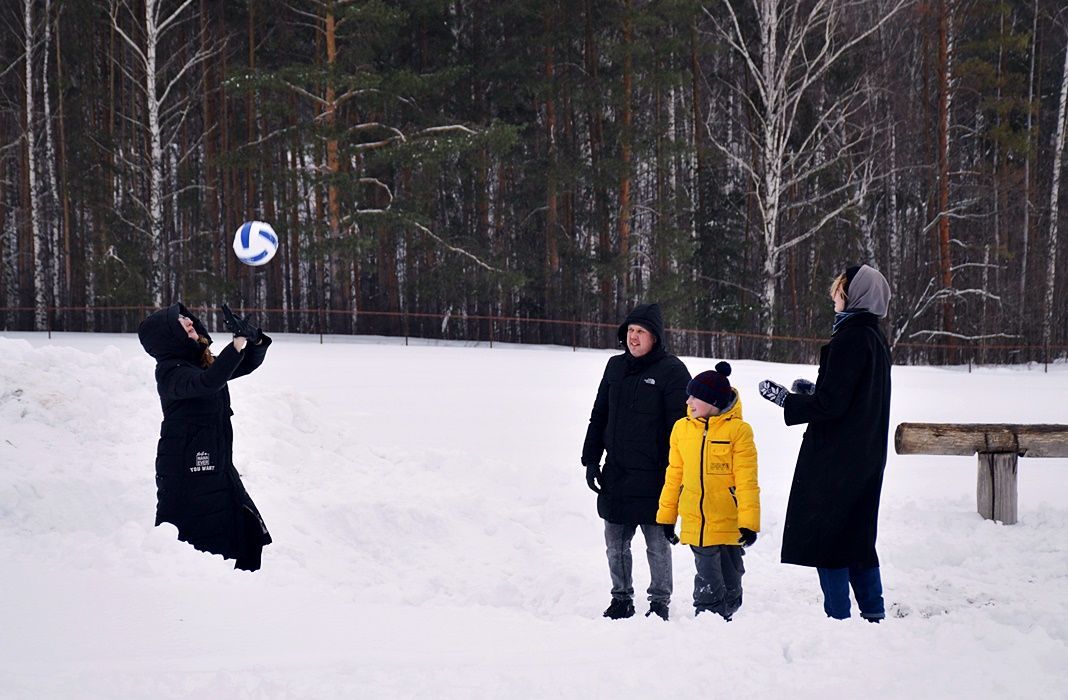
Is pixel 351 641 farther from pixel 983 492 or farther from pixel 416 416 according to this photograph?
pixel 416 416

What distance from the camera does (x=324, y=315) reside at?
98.5 ft

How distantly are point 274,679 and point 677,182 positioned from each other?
3359cm

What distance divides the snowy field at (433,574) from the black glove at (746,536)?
0.71 m

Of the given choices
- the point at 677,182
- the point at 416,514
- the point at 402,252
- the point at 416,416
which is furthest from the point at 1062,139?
the point at 416,514

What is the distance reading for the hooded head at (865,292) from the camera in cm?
527

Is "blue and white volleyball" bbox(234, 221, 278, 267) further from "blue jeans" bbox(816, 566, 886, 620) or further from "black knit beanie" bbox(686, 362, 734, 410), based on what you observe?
"blue jeans" bbox(816, 566, 886, 620)

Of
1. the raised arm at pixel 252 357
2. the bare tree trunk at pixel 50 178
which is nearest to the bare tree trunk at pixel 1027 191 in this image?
the raised arm at pixel 252 357

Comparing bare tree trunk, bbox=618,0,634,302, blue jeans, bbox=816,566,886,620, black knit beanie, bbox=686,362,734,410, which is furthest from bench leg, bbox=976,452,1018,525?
bare tree trunk, bbox=618,0,634,302

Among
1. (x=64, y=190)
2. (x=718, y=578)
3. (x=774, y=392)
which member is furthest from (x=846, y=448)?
(x=64, y=190)

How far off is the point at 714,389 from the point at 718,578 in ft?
3.70

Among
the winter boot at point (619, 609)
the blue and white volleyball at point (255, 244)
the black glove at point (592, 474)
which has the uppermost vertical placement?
the blue and white volleyball at point (255, 244)

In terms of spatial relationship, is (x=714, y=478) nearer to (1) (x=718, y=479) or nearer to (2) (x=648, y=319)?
(1) (x=718, y=479)

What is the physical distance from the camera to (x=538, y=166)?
3012 centimetres

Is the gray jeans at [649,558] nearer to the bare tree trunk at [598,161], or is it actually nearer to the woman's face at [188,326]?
the woman's face at [188,326]
